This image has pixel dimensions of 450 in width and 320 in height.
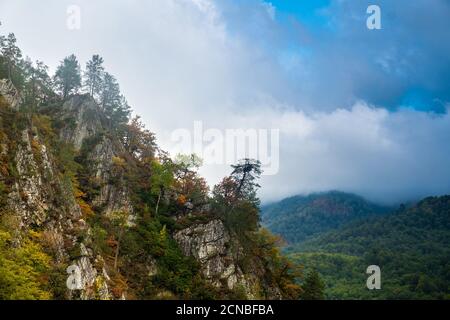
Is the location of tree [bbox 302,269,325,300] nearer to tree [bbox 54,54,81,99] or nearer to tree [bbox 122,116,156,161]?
tree [bbox 122,116,156,161]

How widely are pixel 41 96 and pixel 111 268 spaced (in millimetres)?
40243

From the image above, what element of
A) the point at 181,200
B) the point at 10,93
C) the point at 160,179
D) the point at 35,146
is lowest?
the point at 181,200

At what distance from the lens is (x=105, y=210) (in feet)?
195

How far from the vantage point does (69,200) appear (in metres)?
48.8

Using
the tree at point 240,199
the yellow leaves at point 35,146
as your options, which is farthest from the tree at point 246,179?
the yellow leaves at point 35,146

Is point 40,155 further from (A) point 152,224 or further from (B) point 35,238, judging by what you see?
(A) point 152,224

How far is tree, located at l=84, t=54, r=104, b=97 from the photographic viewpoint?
269ft

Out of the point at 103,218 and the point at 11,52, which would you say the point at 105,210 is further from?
the point at 11,52

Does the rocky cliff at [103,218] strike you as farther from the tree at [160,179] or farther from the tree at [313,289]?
the tree at [313,289]

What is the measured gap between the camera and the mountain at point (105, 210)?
40531 mm

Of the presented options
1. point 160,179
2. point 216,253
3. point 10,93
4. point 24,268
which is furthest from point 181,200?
point 24,268

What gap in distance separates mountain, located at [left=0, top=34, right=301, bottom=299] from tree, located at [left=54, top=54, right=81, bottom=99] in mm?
192

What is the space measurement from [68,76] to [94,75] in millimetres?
5305
